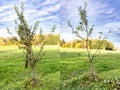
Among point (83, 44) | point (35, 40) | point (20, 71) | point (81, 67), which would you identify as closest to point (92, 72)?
point (81, 67)

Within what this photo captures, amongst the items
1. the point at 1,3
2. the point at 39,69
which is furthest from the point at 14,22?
the point at 39,69

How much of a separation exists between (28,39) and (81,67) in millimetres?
1128

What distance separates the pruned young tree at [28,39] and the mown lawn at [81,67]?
21.8 inches

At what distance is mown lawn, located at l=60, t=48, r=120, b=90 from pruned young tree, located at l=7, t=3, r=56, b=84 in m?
0.55

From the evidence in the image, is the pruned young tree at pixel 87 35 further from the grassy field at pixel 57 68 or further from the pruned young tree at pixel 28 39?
the pruned young tree at pixel 28 39

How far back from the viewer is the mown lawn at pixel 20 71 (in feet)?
17.4

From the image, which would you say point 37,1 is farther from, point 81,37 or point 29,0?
point 81,37

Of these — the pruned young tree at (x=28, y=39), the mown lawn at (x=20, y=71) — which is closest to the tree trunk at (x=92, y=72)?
the mown lawn at (x=20, y=71)

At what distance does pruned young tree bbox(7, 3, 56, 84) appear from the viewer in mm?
5180

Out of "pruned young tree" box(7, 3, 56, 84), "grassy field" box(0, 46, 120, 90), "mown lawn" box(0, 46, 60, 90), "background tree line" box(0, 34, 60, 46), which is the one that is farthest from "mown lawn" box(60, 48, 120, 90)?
"pruned young tree" box(7, 3, 56, 84)

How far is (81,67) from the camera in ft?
18.6

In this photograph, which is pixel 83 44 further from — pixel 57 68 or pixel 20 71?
pixel 20 71

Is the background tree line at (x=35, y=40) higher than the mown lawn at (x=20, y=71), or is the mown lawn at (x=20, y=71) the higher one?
the background tree line at (x=35, y=40)

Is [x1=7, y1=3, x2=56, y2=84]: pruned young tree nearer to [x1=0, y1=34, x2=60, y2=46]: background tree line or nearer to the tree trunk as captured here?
[x1=0, y1=34, x2=60, y2=46]: background tree line
